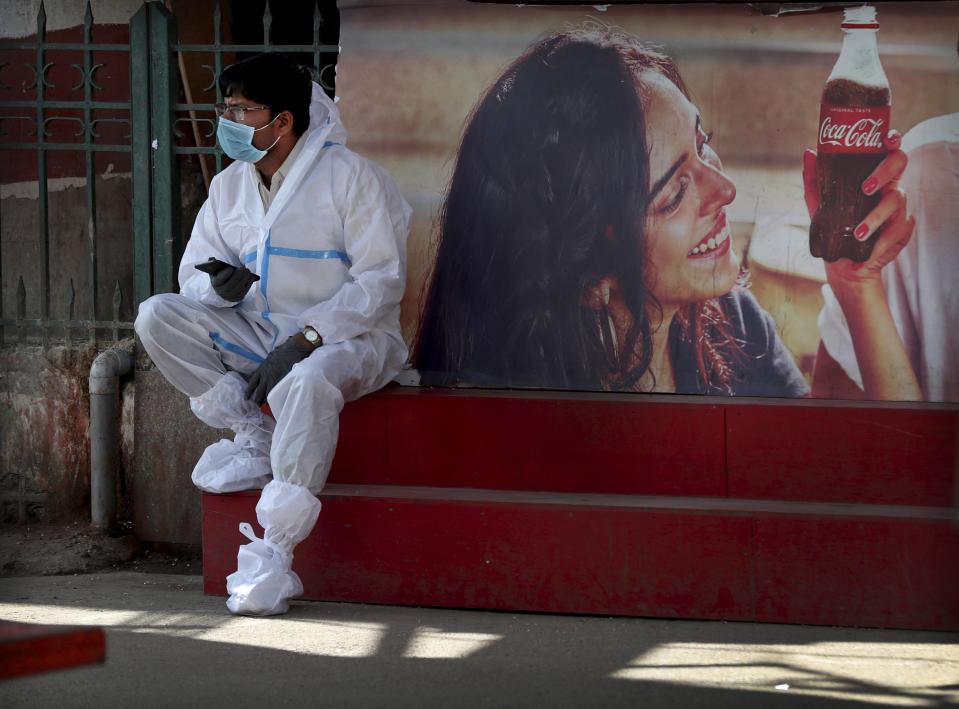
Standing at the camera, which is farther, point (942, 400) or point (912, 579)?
point (942, 400)

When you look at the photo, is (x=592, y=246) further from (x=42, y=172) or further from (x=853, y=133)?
(x=42, y=172)

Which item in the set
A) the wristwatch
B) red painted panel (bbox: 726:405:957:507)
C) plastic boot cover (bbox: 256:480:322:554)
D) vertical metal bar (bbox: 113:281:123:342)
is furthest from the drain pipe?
red painted panel (bbox: 726:405:957:507)

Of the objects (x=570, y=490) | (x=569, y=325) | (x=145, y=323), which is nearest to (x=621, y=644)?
(x=570, y=490)

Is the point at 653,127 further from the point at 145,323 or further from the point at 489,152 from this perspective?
the point at 145,323

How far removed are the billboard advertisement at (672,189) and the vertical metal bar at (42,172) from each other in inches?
50.5

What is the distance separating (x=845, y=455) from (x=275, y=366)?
189 cm

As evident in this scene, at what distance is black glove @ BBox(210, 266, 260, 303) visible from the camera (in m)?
4.18

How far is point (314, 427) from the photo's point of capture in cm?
383

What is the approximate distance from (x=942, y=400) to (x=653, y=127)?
1448mm

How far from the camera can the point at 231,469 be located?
4105 mm

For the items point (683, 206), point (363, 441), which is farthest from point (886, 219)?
point (363, 441)

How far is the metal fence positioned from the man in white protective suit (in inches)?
24.5

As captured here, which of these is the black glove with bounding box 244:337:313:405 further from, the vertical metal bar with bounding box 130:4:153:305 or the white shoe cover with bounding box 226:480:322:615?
the vertical metal bar with bounding box 130:4:153:305

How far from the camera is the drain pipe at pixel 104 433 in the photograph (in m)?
5.02
